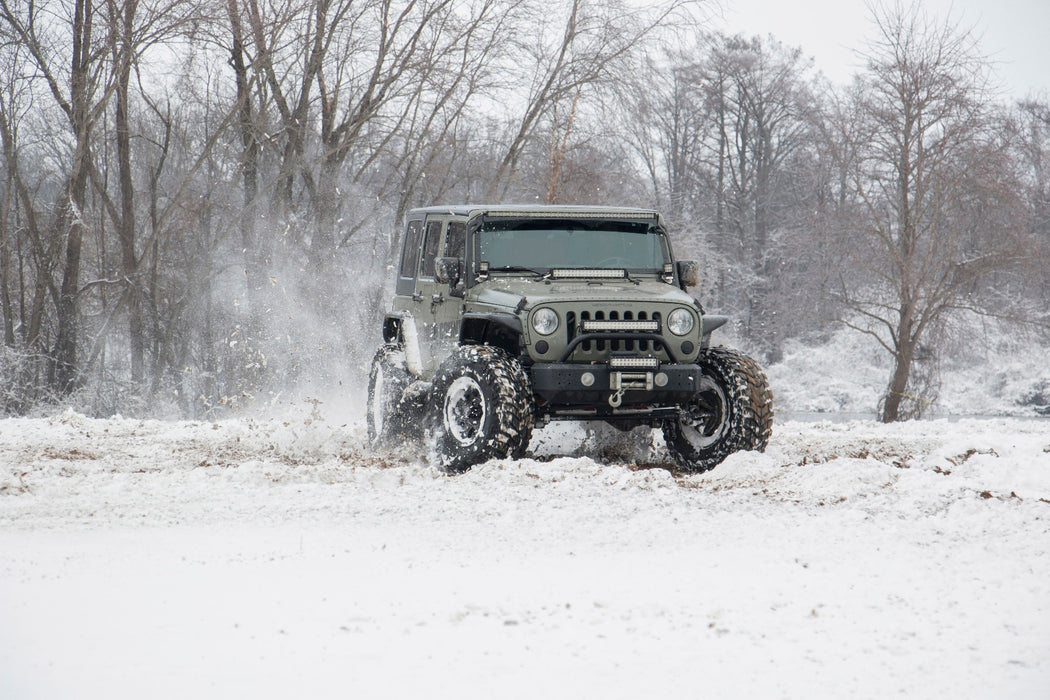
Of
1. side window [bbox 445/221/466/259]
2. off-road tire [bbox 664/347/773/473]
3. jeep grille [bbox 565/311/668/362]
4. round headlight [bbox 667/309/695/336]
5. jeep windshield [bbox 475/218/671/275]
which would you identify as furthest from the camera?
side window [bbox 445/221/466/259]

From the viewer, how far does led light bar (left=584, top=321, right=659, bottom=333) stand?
7.94 meters

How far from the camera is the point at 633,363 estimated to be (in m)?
7.97

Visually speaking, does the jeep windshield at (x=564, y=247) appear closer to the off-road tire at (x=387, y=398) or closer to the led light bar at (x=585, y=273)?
the led light bar at (x=585, y=273)

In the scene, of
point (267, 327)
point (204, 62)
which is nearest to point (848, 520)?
point (267, 327)

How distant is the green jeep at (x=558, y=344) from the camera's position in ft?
26.0

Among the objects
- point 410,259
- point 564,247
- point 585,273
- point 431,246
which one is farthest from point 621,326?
point 410,259

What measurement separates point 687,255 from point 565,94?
7.29 meters

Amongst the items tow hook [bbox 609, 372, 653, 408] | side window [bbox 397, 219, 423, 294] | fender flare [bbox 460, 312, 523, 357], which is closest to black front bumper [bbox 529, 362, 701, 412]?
tow hook [bbox 609, 372, 653, 408]

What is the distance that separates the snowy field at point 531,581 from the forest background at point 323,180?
35.6 ft

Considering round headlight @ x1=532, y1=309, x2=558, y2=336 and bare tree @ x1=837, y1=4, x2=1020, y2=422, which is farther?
bare tree @ x1=837, y1=4, x2=1020, y2=422

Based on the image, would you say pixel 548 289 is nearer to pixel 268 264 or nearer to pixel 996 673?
pixel 996 673

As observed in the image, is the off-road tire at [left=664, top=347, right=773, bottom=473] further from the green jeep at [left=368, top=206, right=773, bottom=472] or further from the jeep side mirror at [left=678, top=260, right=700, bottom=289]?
the jeep side mirror at [left=678, top=260, right=700, bottom=289]

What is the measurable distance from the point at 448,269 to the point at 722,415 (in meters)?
2.57

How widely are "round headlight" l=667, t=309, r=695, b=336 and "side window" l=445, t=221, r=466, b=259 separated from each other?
196 centimetres
